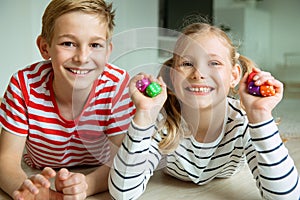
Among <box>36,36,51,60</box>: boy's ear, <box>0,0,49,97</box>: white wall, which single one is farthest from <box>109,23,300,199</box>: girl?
<box>0,0,49,97</box>: white wall

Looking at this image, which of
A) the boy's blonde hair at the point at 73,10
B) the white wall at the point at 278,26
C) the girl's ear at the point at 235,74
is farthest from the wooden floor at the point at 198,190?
the white wall at the point at 278,26

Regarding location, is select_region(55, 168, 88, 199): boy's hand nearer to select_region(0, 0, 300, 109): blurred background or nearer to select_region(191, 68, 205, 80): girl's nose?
select_region(191, 68, 205, 80): girl's nose

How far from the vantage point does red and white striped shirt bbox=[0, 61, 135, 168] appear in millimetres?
862

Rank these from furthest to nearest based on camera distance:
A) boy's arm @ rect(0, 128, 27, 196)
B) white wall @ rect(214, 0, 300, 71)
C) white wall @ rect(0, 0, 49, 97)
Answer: white wall @ rect(214, 0, 300, 71) < white wall @ rect(0, 0, 49, 97) < boy's arm @ rect(0, 128, 27, 196)

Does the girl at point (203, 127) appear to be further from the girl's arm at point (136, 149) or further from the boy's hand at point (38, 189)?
the boy's hand at point (38, 189)

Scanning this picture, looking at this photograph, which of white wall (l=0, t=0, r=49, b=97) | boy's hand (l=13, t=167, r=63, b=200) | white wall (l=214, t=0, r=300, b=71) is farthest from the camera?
white wall (l=214, t=0, r=300, b=71)

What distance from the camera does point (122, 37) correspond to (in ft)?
2.41

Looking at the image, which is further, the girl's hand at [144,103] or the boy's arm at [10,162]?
the boy's arm at [10,162]

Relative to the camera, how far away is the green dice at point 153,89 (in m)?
0.73

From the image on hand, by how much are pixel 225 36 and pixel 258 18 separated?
283 centimetres

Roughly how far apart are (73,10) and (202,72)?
0.29 metres

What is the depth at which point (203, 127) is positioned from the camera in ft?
2.72

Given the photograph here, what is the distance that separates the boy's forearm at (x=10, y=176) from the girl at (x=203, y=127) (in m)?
0.19

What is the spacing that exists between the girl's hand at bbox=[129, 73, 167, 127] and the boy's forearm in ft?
0.89
